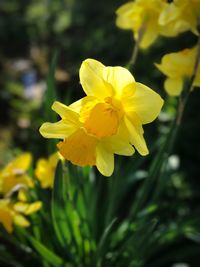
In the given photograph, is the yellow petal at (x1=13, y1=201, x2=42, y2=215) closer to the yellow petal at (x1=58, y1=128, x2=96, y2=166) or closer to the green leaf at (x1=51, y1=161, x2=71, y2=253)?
the green leaf at (x1=51, y1=161, x2=71, y2=253)

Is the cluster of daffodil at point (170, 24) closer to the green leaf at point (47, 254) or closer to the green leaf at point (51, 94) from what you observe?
the green leaf at point (51, 94)

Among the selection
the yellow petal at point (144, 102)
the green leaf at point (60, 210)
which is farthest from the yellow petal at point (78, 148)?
the green leaf at point (60, 210)

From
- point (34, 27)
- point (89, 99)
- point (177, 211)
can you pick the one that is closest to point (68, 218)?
point (89, 99)

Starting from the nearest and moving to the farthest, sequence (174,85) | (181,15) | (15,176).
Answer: (181,15) < (174,85) < (15,176)

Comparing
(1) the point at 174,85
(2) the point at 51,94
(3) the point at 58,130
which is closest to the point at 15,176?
(2) the point at 51,94

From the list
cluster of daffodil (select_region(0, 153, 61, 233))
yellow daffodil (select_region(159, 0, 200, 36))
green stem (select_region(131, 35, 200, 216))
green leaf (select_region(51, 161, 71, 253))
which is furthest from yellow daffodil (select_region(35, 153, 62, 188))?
yellow daffodil (select_region(159, 0, 200, 36))

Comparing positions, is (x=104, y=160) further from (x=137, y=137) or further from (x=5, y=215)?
(x=5, y=215)

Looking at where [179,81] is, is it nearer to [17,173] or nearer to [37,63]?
[17,173]
